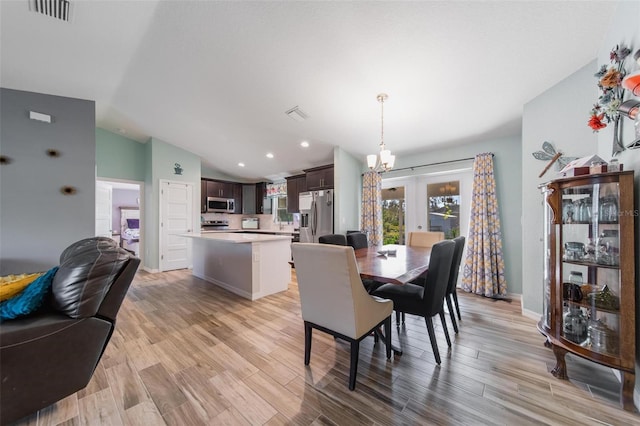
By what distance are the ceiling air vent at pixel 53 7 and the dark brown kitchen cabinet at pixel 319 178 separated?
369cm

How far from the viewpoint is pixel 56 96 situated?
10.4ft

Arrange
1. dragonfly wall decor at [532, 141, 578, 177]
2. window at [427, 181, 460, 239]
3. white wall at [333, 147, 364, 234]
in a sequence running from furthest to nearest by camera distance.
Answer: white wall at [333, 147, 364, 234] → window at [427, 181, 460, 239] → dragonfly wall decor at [532, 141, 578, 177]

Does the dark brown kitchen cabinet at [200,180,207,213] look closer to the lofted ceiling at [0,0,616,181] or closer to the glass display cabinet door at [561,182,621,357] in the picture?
the lofted ceiling at [0,0,616,181]

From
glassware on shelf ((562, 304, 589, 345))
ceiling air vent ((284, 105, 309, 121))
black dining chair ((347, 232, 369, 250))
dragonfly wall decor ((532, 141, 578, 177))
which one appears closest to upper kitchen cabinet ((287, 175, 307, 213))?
ceiling air vent ((284, 105, 309, 121))

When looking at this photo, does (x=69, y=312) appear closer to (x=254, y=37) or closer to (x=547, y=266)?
(x=254, y=37)

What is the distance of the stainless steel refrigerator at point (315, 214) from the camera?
4.51 m

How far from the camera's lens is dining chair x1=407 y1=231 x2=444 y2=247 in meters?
3.10

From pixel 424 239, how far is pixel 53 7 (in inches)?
174

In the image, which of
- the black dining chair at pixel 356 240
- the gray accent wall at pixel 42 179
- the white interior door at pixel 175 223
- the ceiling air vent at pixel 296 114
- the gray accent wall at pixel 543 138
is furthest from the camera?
the white interior door at pixel 175 223

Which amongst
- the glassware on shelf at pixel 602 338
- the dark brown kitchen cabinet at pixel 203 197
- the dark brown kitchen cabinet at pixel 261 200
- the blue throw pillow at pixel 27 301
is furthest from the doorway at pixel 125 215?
the glassware on shelf at pixel 602 338

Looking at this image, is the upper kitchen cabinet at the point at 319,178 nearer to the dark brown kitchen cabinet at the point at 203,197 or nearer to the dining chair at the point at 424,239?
the dining chair at the point at 424,239

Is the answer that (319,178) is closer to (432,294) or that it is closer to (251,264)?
(251,264)

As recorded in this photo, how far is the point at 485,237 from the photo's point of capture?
3.29 metres

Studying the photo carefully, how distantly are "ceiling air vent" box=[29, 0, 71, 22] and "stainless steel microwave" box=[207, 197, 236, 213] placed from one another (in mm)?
4381
